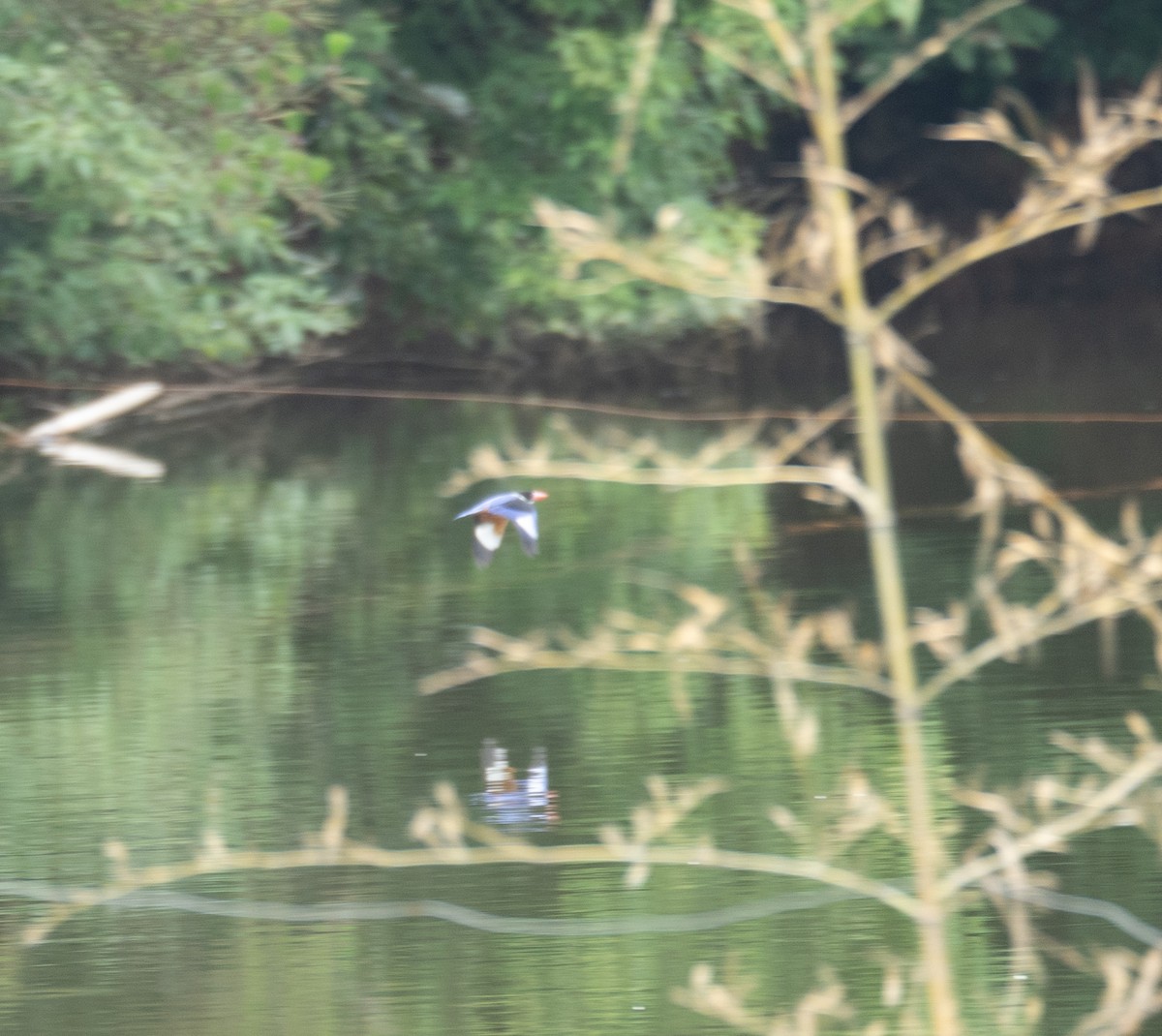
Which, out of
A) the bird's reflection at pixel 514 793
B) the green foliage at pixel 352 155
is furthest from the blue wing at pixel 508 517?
the green foliage at pixel 352 155

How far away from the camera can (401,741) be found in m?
8.35

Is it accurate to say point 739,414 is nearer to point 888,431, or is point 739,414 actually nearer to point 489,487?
point 888,431

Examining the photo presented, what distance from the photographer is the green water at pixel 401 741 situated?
577 centimetres

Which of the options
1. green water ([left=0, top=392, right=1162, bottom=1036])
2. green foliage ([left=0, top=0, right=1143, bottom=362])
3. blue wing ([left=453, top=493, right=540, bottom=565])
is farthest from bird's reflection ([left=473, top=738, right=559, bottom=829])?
green foliage ([left=0, top=0, right=1143, bottom=362])

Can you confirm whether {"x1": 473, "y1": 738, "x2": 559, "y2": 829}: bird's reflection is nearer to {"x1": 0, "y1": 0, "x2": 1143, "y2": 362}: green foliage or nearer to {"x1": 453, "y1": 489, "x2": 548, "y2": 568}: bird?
{"x1": 453, "y1": 489, "x2": 548, "y2": 568}: bird

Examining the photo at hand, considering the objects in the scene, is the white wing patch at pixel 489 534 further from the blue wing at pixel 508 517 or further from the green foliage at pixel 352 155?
the green foliage at pixel 352 155

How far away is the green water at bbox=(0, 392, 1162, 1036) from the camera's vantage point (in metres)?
5.77

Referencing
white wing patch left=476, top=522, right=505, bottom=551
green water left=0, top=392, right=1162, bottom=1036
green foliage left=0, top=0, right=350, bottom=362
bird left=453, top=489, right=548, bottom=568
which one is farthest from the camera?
green foliage left=0, top=0, right=350, bottom=362

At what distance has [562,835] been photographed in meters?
6.92

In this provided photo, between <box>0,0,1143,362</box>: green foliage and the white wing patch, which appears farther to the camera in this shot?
<box>0,0,1143,362</box>: green foliage

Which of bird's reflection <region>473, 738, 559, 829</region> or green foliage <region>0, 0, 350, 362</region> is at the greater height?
green foliage <region>0, 0, 350, 362</region>

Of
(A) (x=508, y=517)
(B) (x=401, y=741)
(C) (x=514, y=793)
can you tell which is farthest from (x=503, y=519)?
(C) (x=514, y=793)

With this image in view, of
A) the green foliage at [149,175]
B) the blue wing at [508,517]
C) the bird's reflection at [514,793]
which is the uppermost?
the green foliage at [149,175]

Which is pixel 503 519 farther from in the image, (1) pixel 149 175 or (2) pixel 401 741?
(1) pixel 149 175
